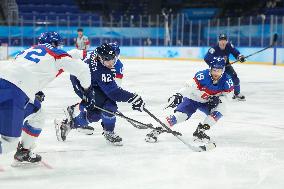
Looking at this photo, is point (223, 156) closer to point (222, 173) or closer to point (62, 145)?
point (222, 173)

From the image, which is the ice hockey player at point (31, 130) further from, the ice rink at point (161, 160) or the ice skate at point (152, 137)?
the ice skate at point (152, 137)

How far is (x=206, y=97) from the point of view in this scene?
13.7ft

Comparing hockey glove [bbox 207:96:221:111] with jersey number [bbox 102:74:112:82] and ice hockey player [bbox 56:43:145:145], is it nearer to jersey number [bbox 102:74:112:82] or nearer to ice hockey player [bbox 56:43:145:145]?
ice hockey player [bbox 56:43:145:145]

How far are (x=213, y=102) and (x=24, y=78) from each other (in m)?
1.91

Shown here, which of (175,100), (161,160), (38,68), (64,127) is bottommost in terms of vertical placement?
(161,160)

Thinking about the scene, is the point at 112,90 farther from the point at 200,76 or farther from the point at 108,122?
the point at 200,76

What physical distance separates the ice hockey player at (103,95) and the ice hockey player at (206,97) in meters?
A: 0.38

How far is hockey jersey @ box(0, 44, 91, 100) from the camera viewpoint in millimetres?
2863

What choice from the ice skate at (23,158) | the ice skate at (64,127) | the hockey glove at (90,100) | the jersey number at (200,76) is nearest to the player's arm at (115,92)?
the hockey glove at (90,100)

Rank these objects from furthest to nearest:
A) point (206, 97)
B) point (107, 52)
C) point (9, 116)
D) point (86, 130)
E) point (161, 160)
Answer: point (86, 130)
point (206, 97)
point (107, 52)
point (161, 160)
point (9, 116)

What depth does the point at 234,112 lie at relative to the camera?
5.96 meters

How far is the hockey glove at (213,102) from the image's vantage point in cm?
415

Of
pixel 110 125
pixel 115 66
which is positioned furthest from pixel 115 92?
pixel 110 125

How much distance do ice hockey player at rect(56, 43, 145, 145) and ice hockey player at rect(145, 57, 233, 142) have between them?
378 mm
